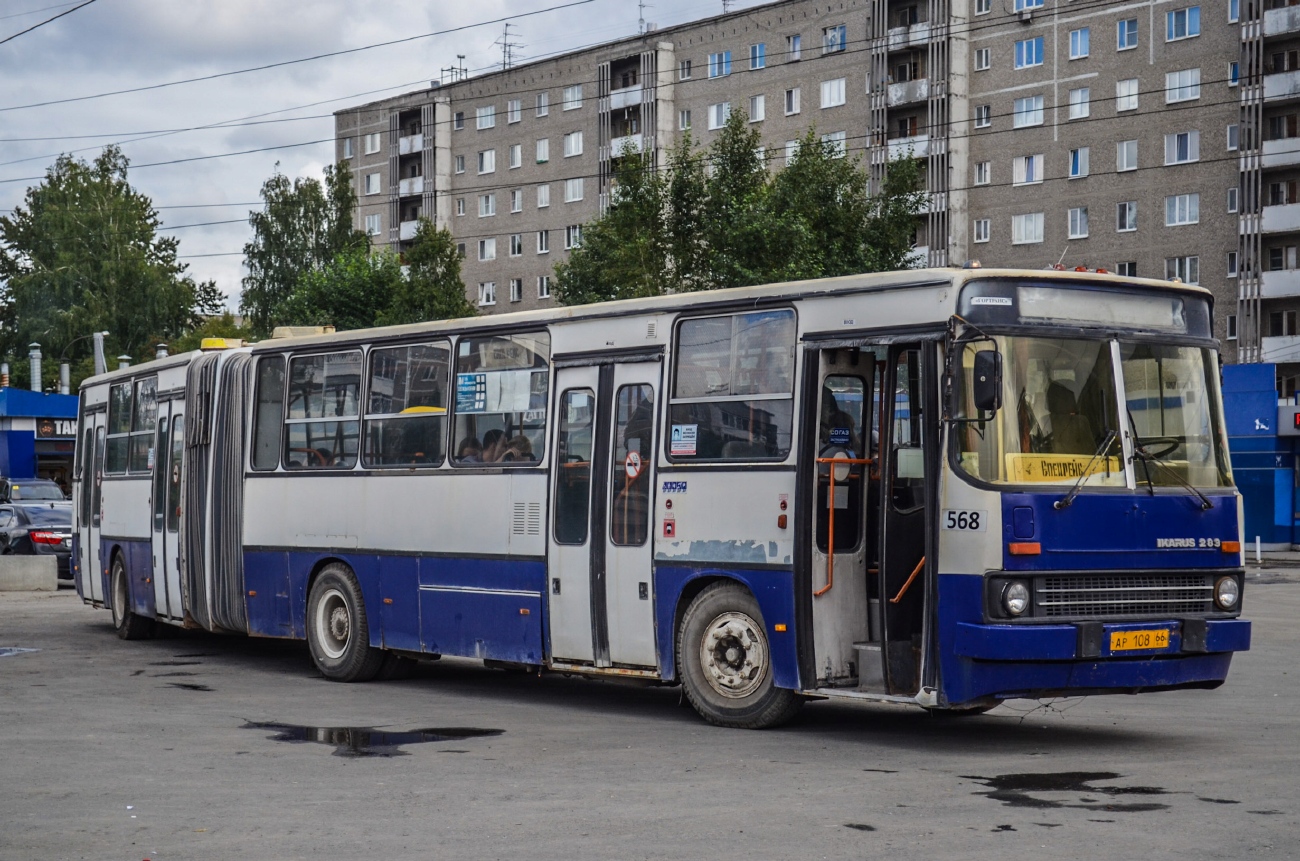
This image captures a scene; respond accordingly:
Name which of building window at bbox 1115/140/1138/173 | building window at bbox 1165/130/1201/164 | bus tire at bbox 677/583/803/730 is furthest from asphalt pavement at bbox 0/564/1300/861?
building window at bbox 1115/140/1138/173

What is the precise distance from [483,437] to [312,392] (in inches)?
113

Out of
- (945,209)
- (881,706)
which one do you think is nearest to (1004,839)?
(881,706)

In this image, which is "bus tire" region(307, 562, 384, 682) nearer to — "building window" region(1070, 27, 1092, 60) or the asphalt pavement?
the asphalt pavement

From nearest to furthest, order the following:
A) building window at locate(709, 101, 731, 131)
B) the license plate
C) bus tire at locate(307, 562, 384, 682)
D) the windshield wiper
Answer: the windshield wiper → the license plate → bus tire at locate(307, 562, 384, 682) → building window at locate(709, 101, 731, 131)

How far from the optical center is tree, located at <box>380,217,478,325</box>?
2459 inches

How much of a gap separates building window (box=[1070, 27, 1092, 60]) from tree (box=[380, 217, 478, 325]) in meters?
23.1

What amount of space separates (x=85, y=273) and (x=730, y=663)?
3031 inches

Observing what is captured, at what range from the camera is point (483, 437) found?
14523mm

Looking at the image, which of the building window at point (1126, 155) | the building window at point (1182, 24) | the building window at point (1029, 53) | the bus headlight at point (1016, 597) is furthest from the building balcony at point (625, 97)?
the bus headlight at point (1016, 597)

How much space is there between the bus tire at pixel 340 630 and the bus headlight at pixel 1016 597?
6.98m

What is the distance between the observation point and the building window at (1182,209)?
56.6 m

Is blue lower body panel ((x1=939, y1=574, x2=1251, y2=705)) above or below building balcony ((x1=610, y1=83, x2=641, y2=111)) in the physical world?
below

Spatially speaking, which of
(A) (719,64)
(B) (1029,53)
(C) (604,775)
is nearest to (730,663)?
(C) (604,775)

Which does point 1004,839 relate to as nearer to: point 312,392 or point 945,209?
point 312,392
